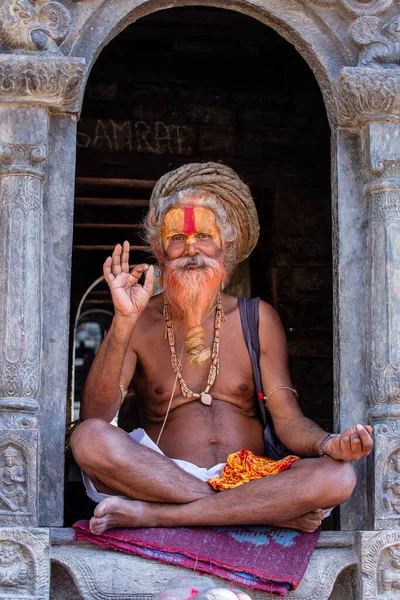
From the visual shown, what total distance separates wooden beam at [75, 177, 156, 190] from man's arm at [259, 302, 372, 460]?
253 centimetres

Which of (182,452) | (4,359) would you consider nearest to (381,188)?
(182,452)

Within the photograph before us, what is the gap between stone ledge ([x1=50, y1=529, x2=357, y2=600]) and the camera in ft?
14.1

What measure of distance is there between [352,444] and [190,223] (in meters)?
1.28

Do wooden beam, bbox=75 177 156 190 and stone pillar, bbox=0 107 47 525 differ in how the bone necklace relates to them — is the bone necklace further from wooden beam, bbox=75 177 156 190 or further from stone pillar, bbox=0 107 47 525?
wooden beam, bbox=75 177 156 190

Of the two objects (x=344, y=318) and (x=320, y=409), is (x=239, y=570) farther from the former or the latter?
(x=320, y=409)

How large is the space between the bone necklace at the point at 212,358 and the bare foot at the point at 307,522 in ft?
2.26

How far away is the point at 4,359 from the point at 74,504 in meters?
1.92

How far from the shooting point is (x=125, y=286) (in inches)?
181

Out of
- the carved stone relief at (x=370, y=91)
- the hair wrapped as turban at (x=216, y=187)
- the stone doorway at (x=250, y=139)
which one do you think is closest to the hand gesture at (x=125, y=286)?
the hair wrapped as turban at (x=216, y=187)

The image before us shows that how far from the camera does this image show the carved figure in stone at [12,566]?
4.28m

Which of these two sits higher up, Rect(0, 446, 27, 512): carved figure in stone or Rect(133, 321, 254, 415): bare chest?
Rect(133, 321, 254, 415): bare chest

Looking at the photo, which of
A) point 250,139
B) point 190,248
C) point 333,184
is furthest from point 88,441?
point 250,139

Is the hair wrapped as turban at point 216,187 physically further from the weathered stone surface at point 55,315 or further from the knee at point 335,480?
the knee at point 335,480

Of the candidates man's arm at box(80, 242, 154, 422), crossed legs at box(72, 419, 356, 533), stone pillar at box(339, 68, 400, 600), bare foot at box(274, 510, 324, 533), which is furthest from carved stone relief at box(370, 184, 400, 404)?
man's arm at box(80, 242, 154, 422)
